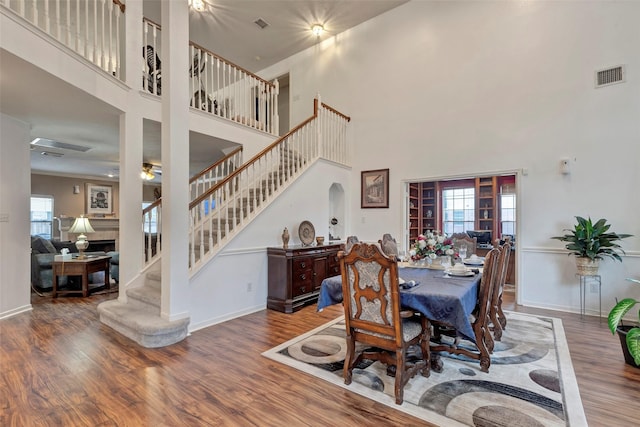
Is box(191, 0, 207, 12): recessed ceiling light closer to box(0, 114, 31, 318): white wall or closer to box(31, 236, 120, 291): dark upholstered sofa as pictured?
box(0, 114, 31, 318): white wall

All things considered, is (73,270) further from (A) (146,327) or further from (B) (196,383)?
(B) (196,383)

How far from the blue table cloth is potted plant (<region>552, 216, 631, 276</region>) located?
2197 millimetres

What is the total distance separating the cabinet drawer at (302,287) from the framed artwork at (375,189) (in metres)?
2.35

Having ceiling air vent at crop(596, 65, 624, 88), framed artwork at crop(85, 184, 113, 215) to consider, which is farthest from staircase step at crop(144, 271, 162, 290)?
framed artwork at crop(85, 184, 113, 215)

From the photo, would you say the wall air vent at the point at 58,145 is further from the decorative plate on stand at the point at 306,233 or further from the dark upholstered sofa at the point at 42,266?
the decorative plate on stand at the point at 306,233

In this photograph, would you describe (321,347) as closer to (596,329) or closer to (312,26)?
(596,329)

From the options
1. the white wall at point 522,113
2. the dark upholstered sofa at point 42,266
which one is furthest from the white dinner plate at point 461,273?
the dark upholstered sofa at point 42,266

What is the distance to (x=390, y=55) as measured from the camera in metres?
6.15

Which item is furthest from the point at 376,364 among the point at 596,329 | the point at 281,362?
the point at 596,329

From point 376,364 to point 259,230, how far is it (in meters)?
2.54

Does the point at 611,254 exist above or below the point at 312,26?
below

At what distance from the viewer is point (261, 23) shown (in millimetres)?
6703

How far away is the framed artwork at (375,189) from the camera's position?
6.11m

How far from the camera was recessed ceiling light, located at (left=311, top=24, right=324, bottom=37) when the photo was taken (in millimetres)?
6758
